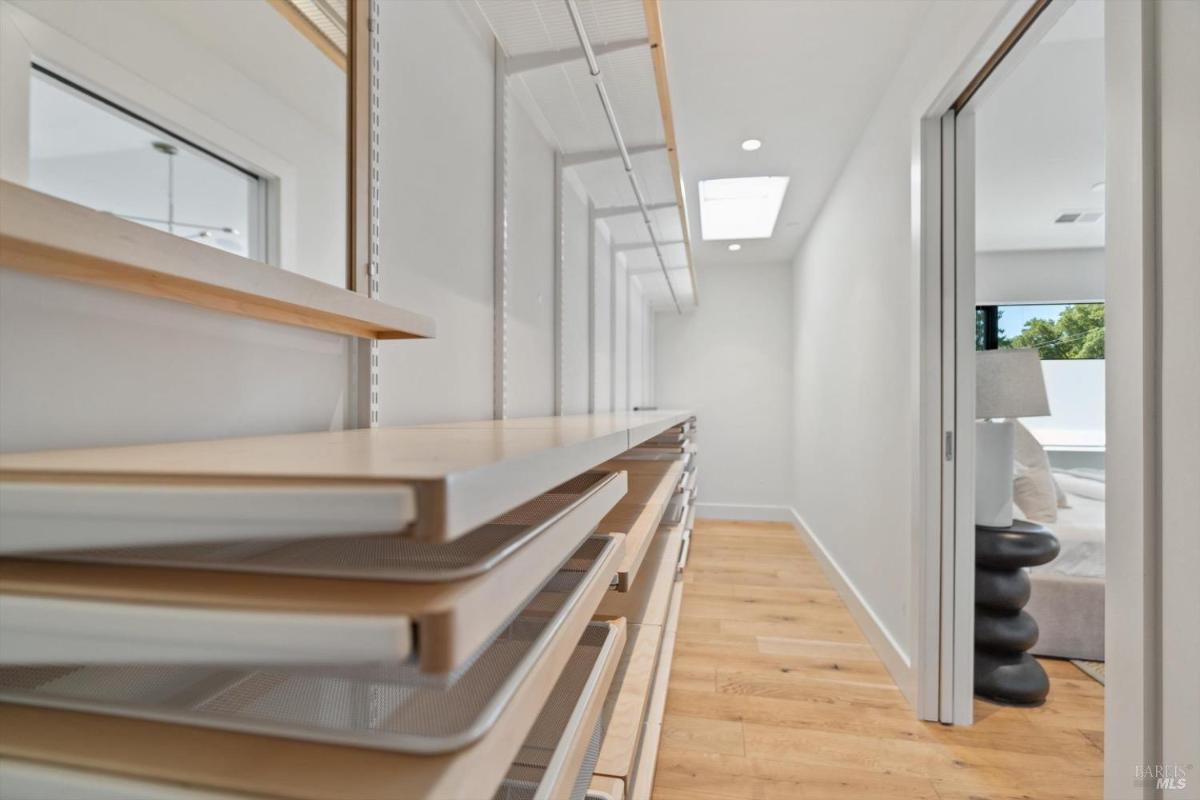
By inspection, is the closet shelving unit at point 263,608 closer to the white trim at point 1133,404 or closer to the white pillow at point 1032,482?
the white trim at point 1133,404

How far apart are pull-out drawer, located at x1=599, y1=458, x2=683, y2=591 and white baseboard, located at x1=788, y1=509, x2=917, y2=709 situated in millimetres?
1016

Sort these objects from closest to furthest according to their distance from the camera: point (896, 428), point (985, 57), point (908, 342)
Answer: point (985, 57) < point (908, 342) < point (896, 428)

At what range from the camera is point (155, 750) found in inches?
12.1

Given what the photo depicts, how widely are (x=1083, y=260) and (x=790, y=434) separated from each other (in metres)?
2.47

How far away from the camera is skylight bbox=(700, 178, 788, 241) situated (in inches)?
120

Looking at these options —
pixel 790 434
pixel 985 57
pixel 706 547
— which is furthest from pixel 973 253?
pixel 790 434

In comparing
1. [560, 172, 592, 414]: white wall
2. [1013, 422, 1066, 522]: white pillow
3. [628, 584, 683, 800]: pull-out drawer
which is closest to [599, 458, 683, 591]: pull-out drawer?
[628, 584, 683, 800]: pull-out drawer

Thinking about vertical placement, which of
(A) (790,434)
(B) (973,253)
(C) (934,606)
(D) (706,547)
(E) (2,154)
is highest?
(B) (973,253)

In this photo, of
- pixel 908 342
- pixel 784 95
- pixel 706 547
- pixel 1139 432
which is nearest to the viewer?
pixel 1139 432

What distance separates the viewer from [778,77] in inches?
80.7

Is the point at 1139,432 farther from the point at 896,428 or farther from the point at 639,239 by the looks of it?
the point at 639,239

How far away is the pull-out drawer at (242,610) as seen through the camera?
0.84ft

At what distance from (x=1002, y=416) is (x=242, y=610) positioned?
7.57 ft

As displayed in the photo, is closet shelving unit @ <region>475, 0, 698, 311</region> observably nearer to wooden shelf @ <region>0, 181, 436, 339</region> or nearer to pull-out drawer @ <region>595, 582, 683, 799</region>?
wooden shelf @ <region>0, 181, 436, 339</region>
